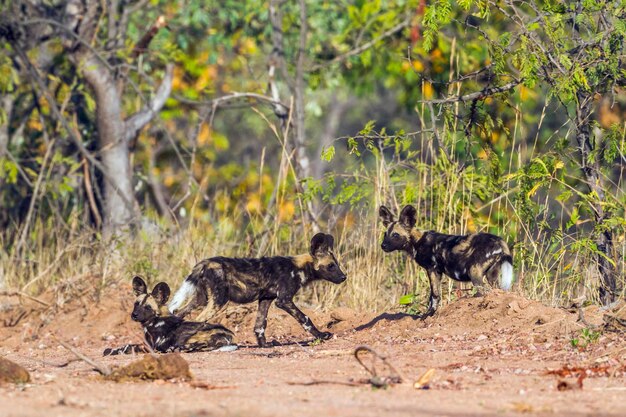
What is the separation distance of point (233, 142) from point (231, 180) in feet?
31.5

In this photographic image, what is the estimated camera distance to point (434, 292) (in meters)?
7.85

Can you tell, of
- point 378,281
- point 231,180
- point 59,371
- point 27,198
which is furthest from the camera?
point 231,180

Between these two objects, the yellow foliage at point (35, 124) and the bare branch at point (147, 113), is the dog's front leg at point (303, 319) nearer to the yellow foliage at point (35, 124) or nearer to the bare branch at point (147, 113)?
the bare branch at point (147, 113)

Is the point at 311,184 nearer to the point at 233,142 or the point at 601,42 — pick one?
Result: the point at 601,42

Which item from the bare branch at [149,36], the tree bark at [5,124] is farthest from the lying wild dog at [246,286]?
the bare branch at [149,36]

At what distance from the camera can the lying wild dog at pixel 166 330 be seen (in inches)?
287

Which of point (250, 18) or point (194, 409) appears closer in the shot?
point (194, 409)

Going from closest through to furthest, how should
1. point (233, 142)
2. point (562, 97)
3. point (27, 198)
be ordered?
point (562, 97), point (27, 198), point (233, 142)

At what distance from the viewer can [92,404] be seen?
471 cm

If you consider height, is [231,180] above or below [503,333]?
above

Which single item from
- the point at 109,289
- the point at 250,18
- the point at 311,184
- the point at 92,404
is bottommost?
the point at 92,404

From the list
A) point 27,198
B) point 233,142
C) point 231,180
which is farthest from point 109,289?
point 233,142

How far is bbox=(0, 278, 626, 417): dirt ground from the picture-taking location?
4.70 m

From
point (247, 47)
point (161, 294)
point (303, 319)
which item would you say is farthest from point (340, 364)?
point (247, 47)
